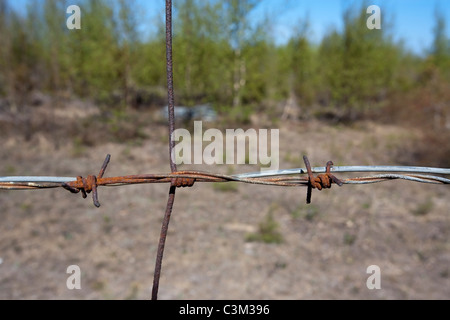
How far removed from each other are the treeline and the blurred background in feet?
0.19

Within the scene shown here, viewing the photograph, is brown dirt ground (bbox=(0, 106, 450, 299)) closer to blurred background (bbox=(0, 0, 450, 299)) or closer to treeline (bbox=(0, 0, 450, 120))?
blurred background (bbox=(0, 0, 450, 299))

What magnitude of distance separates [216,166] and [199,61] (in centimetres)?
425

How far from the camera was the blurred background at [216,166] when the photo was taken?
3619 millimetres

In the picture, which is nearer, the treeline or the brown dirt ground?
the brown dirt ground

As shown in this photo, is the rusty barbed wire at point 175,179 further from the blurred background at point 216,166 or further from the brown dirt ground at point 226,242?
the brown dirt ground at point 226,242

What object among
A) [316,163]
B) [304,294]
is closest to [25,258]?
[304,294]

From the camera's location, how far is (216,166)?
7.73 meters

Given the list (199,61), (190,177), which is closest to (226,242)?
(190,177)

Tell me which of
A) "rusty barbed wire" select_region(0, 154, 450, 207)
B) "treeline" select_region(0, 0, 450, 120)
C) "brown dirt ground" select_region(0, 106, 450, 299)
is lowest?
"brown dirt ground" select_region(0, 106, 450, 299)

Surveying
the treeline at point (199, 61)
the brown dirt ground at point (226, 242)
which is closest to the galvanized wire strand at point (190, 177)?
the brown dirt ground at point (226, 242)

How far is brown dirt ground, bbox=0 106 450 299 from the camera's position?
3395 mm

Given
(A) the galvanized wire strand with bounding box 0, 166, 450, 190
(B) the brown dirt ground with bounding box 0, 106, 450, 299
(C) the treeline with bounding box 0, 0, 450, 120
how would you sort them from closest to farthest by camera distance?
(A) the galvanized wire strand with bounding box 0, 166, 450, 190 < (B) the brown dirt ground with bounding box 0, 106, 450, 299 < (C) the treeline with bounding box 0, 0, 450, 120

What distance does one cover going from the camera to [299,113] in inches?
625

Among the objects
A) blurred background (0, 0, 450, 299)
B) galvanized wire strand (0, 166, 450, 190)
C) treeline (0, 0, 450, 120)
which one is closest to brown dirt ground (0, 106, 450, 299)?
blurred background (0, 0, 450, 299)
